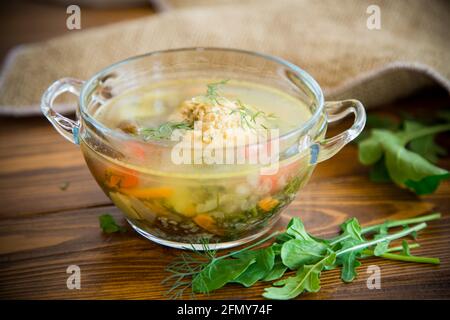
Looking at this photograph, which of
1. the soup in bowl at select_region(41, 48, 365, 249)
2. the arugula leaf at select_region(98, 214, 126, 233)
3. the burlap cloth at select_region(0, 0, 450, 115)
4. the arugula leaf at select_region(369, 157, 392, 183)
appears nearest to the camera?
the soup in bowl at select_region(41, 48, 365, 249)

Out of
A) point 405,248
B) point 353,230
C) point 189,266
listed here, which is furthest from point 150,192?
point 405,248

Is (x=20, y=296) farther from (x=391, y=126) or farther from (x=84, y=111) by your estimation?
(x=391, y=126)

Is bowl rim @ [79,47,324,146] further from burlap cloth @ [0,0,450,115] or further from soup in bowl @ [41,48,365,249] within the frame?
burlap cloth @ [0,0,450,115]

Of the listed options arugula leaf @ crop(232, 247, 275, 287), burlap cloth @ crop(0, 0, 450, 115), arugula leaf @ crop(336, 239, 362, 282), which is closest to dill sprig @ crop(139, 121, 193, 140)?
arugula leaf @ crop(232, 247, 275, 287)

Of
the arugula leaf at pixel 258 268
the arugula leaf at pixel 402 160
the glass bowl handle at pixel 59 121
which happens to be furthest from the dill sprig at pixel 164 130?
the arugula leaf at pixel 402 160

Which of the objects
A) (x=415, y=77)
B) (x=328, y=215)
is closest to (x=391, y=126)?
(x=415, y=77)

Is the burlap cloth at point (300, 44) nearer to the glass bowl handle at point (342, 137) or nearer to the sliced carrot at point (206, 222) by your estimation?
the glass bowl handle at point (342, 137)

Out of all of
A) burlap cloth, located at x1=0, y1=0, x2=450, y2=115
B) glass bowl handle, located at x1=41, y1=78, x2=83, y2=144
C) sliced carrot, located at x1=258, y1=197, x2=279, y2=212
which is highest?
burlap cloth, located at x1=0, y1=0, x2=450, y2=115
